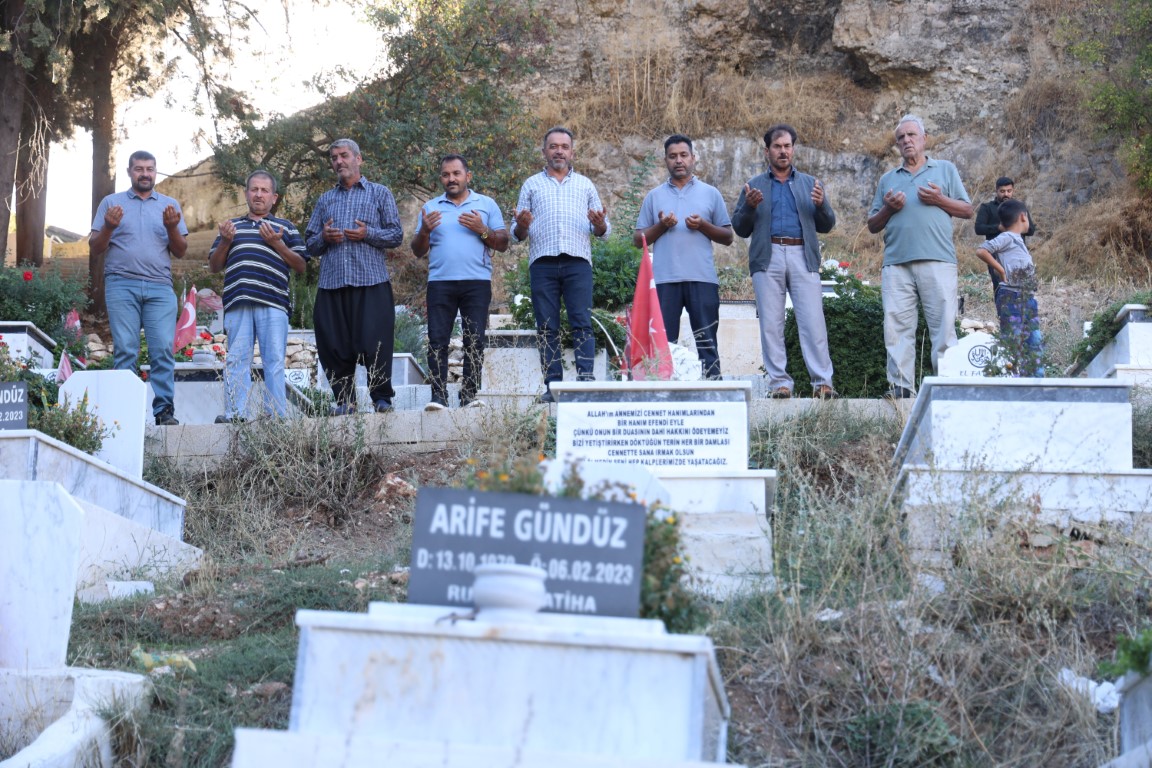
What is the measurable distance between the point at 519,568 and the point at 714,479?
323cm

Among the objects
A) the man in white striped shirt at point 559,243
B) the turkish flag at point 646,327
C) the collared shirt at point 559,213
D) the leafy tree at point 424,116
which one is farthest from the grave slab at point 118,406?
the leafy tree at point 424,116

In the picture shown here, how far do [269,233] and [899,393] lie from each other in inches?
181

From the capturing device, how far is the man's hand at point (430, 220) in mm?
9008

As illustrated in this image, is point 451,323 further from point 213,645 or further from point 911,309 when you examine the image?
point 213,645

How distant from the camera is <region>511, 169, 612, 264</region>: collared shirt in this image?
894 centimetres

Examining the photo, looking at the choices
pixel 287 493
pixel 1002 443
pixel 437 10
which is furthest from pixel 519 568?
pixel 437 10

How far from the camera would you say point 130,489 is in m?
7.74

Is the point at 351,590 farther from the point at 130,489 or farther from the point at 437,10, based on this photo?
the point at 437,10

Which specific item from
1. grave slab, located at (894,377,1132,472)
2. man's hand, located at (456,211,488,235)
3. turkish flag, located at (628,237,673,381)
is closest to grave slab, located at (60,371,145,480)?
man's hand, located at (456,211,488,235)

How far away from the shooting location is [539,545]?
356 centimetres

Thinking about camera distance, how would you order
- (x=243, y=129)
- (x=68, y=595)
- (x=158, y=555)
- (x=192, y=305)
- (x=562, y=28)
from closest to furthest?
(x=68, y=595), (x=158, y=555), (x=192, y=305), (x=243, y=129), (x=562, y=28)

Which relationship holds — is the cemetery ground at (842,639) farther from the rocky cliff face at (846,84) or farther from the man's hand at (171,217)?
the rocky cliff face at (846,84)

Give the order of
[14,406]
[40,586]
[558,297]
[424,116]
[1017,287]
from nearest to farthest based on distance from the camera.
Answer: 1. [40,586]
2. [14,406]
3. [1017,287]
4. [558,297]
5. [424,116]

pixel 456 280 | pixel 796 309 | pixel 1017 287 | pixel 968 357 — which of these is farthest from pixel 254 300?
pixel 1017 287
